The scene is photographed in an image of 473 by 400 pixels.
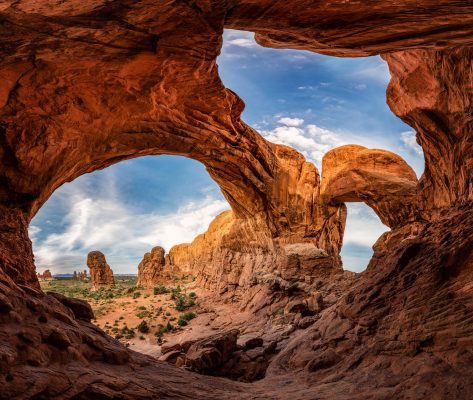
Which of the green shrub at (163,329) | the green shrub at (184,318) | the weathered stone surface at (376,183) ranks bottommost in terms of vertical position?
the green shrub at (163,329)

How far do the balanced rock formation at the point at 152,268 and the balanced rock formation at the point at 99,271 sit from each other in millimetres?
4629

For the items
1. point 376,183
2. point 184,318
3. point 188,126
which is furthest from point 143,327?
point 376,183

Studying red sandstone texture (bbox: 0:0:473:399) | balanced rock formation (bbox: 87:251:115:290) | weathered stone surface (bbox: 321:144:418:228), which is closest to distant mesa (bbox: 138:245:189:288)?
balanced rock formation (bbox: 87:251:115:290)

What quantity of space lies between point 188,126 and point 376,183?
13599 millimetres

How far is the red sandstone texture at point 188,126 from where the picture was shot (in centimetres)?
527

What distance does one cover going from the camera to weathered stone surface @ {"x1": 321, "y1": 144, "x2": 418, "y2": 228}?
71.2ft

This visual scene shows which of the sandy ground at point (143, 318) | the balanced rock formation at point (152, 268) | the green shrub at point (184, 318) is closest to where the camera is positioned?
the sandy ground at point (143, 318)

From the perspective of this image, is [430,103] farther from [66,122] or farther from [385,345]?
[66,122]

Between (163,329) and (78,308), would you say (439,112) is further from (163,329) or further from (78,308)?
(163,329)

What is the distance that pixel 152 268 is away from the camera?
47.7 m

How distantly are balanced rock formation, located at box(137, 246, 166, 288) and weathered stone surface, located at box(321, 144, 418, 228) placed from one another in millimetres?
31850

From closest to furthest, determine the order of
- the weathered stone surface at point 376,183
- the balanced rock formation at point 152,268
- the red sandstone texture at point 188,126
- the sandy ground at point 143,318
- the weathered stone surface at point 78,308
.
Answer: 1. the red sandstone texture at point 188,126
2. the weathered stone surface at point 78,308
3. the sandy ground at point 143,318
4. the weathered stone surface at point 376,183
5. the balanced rock formation at point 152,268

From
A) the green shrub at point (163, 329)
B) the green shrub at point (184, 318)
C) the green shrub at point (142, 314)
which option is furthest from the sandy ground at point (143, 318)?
the green shrub at point (184, 318)

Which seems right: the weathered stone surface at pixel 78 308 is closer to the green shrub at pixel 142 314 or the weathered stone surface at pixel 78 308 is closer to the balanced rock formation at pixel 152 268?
the green shrub at pixel 142 314
